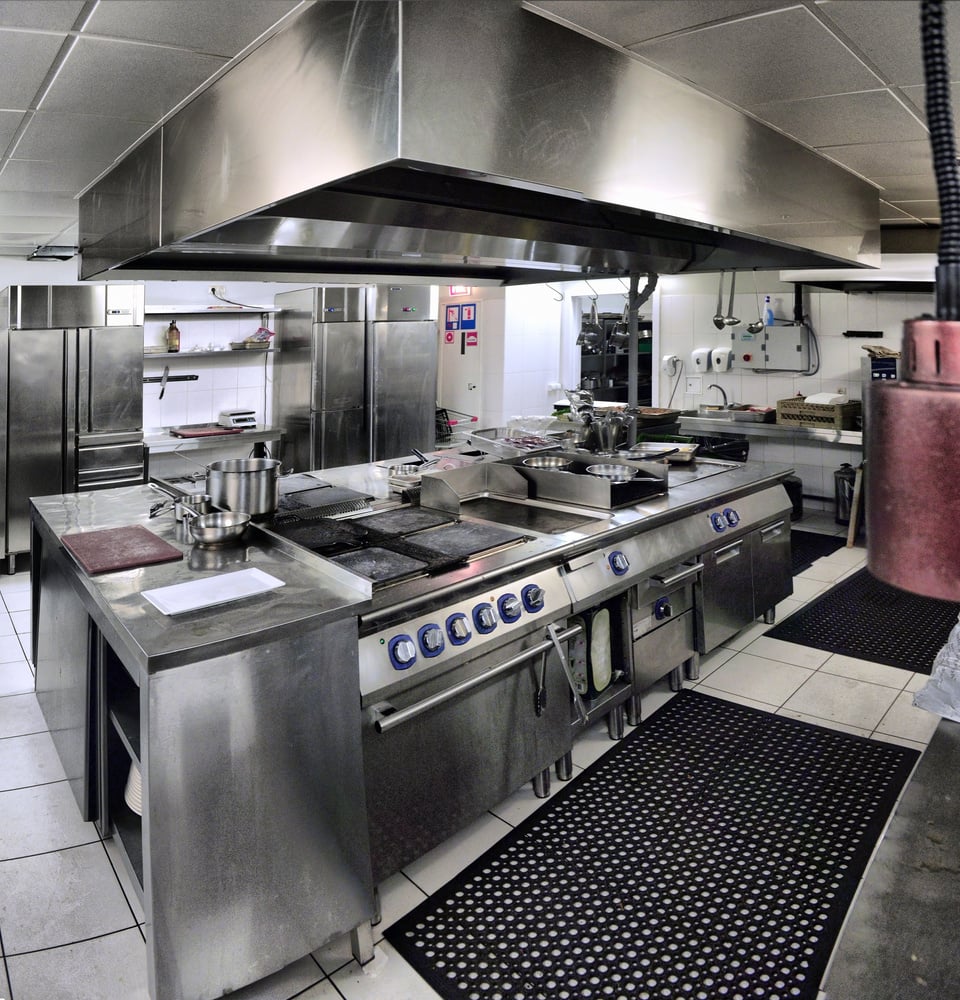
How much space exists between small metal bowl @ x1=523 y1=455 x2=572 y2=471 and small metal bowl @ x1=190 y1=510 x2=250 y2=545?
1.60 metres

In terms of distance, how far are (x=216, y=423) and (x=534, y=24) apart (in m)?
6.00

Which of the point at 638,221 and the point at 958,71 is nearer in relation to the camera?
the point at 958,71

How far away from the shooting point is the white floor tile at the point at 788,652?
408 centimetres

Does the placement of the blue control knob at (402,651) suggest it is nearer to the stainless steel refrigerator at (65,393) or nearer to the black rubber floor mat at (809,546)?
the black rubber floor mat at (809,546)

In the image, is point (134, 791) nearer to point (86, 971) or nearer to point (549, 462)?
point (86, 971)

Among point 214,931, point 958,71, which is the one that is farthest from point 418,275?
point 214,931

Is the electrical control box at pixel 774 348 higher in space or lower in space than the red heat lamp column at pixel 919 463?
higher

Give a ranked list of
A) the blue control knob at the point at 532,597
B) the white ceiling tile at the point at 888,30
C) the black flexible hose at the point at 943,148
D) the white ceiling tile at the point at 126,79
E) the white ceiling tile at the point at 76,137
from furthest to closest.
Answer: the blue control knob at the point at 532,597, the white ceiling tile at the point at 76,137, the white ceiling tile at the point at 126,79, the white ceiling tile at the point at 888,30, the black flexible hose at the point at 943,148

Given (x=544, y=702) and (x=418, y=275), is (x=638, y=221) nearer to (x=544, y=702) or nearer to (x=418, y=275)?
(x=418, y=275)

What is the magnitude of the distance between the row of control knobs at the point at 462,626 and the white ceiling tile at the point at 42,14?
1.67m

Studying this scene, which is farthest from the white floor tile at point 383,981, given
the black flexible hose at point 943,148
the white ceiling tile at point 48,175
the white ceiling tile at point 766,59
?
the white ceiling tile at point 48,175

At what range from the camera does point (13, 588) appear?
5.33m

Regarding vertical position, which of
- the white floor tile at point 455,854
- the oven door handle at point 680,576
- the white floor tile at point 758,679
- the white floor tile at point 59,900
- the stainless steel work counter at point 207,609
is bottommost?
the white floor tile at point 59,900

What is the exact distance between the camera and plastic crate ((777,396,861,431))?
654 centimetres
